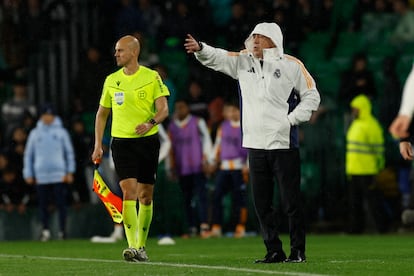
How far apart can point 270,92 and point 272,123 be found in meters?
0.30

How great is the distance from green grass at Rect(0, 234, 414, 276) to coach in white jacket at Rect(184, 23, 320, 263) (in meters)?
0.44

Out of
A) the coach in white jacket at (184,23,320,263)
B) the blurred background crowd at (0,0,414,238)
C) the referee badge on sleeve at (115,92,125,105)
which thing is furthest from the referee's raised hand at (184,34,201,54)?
the blurred background crowd at (0,0,414,238)

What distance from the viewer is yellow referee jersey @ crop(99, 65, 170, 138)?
14.0 meters

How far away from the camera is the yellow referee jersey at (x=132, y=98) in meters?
14.0

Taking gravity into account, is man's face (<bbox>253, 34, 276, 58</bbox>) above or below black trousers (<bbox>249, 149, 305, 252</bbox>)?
above

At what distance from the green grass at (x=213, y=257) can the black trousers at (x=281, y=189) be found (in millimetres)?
359

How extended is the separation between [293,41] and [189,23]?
1989 mm

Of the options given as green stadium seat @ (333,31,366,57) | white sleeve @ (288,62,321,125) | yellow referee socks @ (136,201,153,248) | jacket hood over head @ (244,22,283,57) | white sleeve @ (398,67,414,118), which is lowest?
yellow referee socks @ (136,201,153,248)

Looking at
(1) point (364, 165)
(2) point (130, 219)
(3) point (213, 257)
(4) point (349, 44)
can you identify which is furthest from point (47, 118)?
(2) point (130, 219)

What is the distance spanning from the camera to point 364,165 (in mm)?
22141

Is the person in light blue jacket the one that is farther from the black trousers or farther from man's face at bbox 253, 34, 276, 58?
man's face at bbox 253, 34, 276, 58

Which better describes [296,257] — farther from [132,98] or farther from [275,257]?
[132,98]

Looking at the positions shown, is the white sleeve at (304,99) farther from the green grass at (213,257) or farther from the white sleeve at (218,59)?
the green grass at (213,257)

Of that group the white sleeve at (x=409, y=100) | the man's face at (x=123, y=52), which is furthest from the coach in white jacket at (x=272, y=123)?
the white sleeve at (x=409, y=100)
